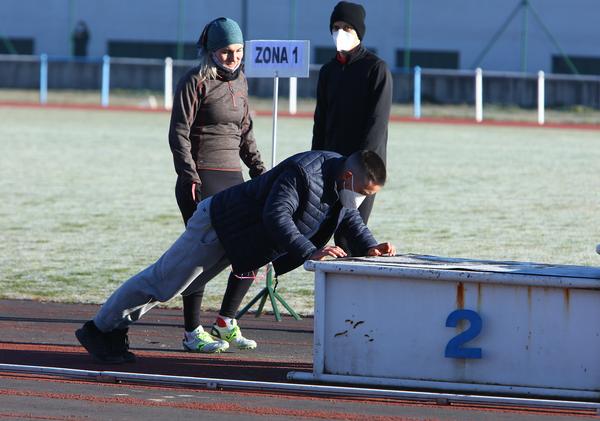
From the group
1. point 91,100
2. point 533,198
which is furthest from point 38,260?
point 91,100

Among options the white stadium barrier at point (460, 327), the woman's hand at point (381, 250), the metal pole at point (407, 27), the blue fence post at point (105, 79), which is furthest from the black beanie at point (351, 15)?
the metal pole at point (407, 27)

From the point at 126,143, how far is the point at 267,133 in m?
4.01

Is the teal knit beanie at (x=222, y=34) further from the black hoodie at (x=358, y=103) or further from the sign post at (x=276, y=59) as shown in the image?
the sign post at (x=276, y=59)

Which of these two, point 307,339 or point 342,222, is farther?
point 307,339

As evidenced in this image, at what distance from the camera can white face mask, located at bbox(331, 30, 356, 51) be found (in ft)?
26.4

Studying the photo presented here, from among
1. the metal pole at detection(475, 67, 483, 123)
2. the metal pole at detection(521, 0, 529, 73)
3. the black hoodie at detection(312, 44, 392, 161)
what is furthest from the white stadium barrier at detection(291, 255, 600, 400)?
the metal pole at detection(521, 0, 529, 73)

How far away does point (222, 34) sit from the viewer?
7.46m

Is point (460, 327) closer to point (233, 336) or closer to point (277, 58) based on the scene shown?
point (233, 336)

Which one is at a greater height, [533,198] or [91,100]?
[91,100]

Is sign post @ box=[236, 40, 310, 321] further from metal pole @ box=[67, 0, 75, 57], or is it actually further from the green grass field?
metal pole @ box=[67, 0, 75, 57]

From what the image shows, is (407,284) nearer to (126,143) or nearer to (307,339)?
(307,339)

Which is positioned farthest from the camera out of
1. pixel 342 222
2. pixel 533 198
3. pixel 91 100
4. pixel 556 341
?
pixel 91 100

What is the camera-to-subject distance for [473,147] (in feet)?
86.9

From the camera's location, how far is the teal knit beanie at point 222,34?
7.45m
